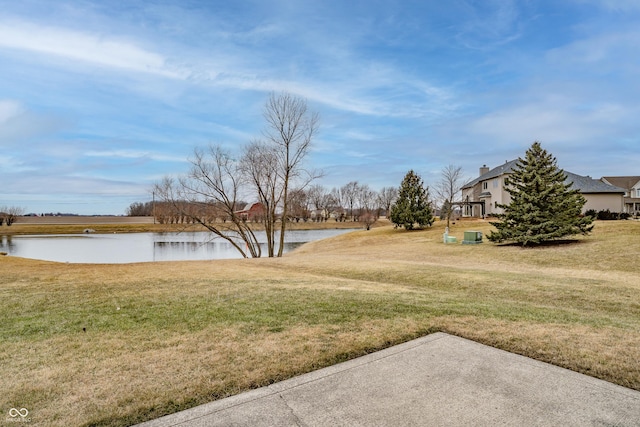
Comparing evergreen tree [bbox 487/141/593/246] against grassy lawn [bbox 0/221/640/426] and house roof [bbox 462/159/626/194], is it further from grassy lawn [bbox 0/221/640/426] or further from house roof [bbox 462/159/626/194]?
house roof [bbox 462/159/626/194]

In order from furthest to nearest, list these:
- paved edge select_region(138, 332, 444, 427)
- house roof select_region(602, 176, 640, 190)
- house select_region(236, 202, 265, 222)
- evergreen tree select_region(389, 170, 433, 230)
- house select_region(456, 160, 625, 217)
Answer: house roof select_region(602, 176, 640, 190)
evergreen tree select_region(389, 170, 433, 230)
house select_region(456, 160, 625, 217)
house select_region(236, 202, 265, 222)
paved edge select_region(138, 332, 444, 427)

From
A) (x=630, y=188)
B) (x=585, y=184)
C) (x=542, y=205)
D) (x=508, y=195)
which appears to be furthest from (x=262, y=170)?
(x=630, y=188)

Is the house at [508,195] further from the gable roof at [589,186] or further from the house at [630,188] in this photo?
the house at [630,188]

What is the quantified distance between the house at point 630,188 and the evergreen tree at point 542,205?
3717 centimetres

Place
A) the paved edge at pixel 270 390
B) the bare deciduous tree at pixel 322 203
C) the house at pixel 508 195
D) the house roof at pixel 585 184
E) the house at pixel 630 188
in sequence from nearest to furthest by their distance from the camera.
Result: the paved edge at pixel 270 390
the house roof at pixel 585 184
the house at pixel 508 195
the house at pixel 630 188
the bare deciduous tree at pixel 322 203

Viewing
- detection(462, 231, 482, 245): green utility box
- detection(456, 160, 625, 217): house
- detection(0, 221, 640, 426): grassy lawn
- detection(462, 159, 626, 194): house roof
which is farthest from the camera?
detection(456, 160, 625, 217): house

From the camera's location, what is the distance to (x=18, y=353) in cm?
377

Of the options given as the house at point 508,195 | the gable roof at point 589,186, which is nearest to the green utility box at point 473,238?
the house at point 508,195

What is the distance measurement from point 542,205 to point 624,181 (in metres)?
50.8

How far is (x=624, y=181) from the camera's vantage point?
55.6 metres

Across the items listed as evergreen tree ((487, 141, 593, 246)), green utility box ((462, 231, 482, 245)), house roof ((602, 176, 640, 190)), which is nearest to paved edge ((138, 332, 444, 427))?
evergreen tree ((487, 141, 593, 246))

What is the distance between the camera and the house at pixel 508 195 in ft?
116

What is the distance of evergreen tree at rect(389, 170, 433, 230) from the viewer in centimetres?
3803

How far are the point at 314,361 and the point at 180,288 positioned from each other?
5.36m
